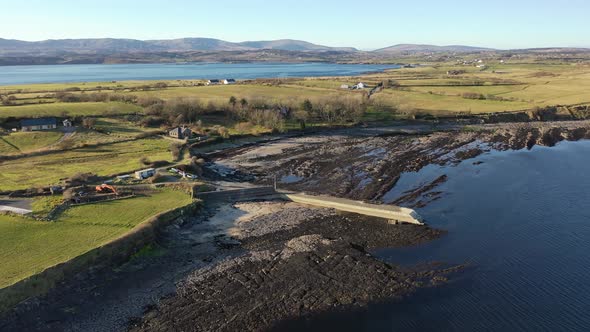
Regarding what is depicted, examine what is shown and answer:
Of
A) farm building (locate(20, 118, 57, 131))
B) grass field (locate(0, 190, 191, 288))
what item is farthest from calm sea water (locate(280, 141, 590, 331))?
farm building (locate(20, 118, 57, 131))

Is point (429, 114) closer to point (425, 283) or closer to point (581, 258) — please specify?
point (581, 258)

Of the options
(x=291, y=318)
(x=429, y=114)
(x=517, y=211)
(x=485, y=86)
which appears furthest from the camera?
(x=485, y=86)

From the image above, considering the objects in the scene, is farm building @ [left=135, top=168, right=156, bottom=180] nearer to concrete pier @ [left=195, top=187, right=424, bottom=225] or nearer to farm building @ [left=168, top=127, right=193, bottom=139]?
concrete pier @ [left=195, top=187, right=424, bottom=225]

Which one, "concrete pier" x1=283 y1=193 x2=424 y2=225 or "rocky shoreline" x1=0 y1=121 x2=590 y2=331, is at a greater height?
"concrete pier" x1=283 y1=193 x2=424 y2=225

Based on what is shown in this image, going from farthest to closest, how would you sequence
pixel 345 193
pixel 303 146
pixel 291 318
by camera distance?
1. pixel 303 146
2. pixel 345 193
3. pixel 291 318

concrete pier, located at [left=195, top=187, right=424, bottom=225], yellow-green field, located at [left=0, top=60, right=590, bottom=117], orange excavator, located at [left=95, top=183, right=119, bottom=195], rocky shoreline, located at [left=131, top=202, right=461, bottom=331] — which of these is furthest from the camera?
yellow-green field, located at [left=0, top=60, right=590, bottom=117]

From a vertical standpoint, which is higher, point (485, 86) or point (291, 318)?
point (485, 86)

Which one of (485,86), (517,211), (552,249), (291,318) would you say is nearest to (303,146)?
(517,211)

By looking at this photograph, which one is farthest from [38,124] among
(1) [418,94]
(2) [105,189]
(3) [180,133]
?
(1) [418,94]
